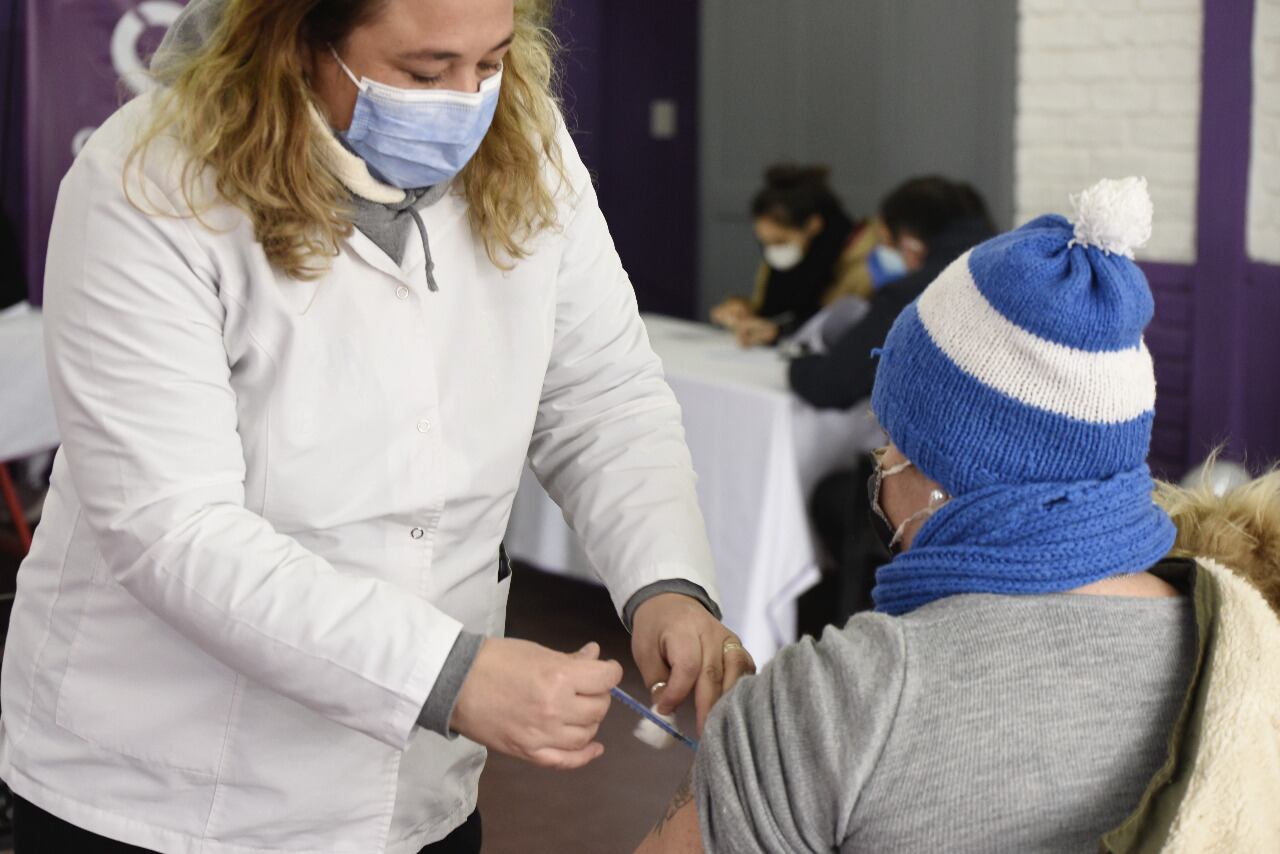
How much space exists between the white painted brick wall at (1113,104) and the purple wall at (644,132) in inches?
84.8

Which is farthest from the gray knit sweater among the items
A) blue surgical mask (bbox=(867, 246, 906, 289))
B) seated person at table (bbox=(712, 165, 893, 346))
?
seated person at table (bbox=(712, 165, 893, 346))

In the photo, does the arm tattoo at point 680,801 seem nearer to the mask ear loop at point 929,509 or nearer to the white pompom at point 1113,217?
the mask ear loop at point 929,509

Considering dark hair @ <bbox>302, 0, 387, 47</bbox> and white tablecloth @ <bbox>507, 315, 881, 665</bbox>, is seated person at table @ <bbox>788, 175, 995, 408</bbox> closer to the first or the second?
white tablecloth @ <bbox>507, 315, 881, 665</bbox>

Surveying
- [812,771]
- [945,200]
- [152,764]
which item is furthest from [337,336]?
[945,200]

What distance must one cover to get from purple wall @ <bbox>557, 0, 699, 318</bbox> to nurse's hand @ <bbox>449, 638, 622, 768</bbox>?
5.19 meters

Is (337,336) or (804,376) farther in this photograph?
(804,376)

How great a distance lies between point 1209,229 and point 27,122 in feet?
10.9

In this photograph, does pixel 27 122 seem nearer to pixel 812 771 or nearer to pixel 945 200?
pixel 945 200

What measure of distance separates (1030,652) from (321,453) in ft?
1.83

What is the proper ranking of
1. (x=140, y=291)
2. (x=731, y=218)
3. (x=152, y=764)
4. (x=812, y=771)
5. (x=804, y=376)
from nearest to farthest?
(x=812, y=771) < (x=140, y=291) < (x=152, y=764) < (x=804, y=376) < (x=731, y=218)

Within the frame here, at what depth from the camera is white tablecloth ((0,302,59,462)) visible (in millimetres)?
3578

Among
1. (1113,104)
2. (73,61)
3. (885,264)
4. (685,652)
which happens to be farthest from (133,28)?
(685,652)

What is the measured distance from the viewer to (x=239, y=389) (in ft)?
3.80

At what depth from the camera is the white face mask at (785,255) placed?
4234 millimetres
